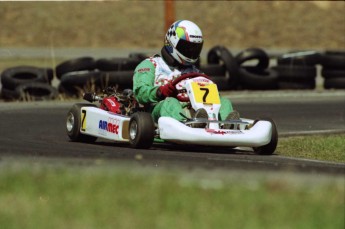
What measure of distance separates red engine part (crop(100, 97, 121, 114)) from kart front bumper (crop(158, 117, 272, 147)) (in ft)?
4.20

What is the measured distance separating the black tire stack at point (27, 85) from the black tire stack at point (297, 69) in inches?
173

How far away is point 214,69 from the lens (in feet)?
62.5

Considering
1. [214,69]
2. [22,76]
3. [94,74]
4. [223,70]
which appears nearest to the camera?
[94,74]

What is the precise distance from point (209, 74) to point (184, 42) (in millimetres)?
7384

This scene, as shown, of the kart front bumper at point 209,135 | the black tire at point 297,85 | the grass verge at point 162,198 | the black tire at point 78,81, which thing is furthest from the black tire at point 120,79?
the grass verge at point 162,198

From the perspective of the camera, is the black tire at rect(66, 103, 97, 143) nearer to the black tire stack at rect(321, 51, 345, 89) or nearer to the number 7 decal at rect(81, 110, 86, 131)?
the number 7 decal at rect(81, 110, 86, 131)

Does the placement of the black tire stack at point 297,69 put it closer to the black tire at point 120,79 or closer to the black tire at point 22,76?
the black tire at point 120,79

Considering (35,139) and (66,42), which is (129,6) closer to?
(66,42)

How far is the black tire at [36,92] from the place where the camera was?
17.5 metres

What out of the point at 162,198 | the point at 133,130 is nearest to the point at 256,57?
the point at 133,130

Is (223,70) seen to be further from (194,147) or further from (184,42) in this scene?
(194,147)

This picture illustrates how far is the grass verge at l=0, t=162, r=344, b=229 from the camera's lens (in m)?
6.45

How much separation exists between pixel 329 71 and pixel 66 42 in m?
18.8

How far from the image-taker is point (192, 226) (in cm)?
629
